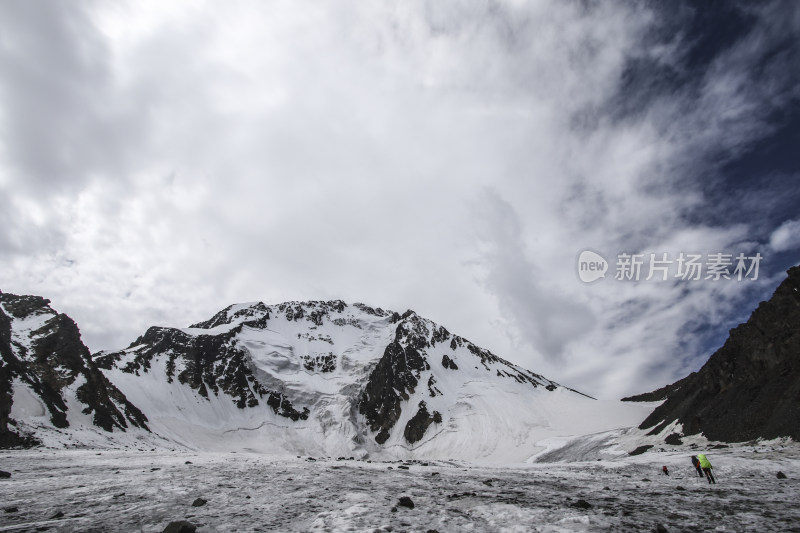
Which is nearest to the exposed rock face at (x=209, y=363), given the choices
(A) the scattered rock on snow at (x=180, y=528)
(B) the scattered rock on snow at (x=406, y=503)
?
(B) the scattered rock on snow at (x=406, y=503)

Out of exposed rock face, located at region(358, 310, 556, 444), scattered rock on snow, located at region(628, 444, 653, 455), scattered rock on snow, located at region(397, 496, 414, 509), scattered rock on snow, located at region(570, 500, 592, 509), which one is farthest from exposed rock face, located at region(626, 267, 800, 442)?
exposed rock face, located at region(358, 310, 556, 444)

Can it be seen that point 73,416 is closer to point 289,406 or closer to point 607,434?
point 289,406

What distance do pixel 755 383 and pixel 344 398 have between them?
12900cm

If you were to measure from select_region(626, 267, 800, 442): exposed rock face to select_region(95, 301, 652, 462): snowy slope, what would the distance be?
3896 cm

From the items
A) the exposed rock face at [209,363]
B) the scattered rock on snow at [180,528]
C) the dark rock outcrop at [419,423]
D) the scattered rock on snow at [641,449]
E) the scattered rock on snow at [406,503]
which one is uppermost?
the exposed rock face at [209,363]

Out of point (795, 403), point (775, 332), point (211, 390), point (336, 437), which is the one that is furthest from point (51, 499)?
point (211, 390)

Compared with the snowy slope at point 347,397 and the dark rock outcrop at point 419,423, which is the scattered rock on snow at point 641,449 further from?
the dark rock outcrop at point 419,423

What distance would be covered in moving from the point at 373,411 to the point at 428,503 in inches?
5732

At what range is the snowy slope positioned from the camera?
11231cm

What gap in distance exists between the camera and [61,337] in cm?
8488

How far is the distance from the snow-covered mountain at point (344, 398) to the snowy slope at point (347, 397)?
16.8 inches

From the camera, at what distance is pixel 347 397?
154875 mm

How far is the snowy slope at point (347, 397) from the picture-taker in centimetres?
11231

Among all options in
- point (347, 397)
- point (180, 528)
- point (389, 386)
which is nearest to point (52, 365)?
point (347, 397)
